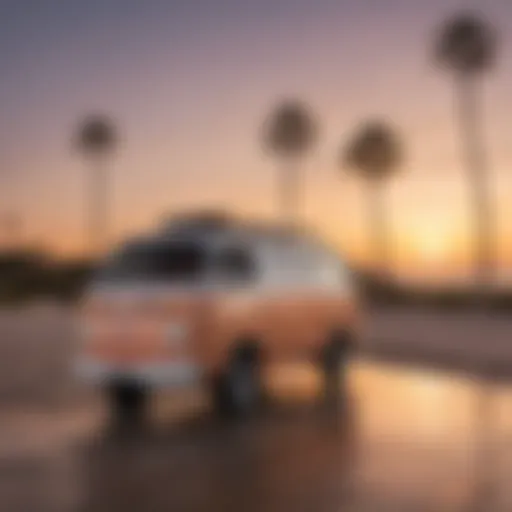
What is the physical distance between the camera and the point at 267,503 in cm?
966

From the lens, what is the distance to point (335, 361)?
63.3ft

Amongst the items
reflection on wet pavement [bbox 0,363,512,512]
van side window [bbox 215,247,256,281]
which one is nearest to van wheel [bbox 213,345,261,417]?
reflection on wet pavement [bbox 0,363,512,512]

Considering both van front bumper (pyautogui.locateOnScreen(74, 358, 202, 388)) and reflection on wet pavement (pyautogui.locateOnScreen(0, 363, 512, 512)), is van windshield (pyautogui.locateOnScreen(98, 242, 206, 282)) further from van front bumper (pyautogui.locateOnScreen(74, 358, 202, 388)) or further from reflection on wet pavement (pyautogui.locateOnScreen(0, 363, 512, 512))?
reflection on wet pavement (pyautogui.locateOnScreen(0, 363, 512, 512))

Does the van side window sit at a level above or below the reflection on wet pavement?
above

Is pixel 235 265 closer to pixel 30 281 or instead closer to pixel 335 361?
pixel 335 361

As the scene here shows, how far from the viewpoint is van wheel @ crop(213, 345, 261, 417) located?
52.3 feet

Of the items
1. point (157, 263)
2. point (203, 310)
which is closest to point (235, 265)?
point (157, 263)

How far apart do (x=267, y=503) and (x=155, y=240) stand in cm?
722

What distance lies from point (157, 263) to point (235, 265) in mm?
1020

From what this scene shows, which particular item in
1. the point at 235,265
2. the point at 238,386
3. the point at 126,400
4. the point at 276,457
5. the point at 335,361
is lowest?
the point at 276,457

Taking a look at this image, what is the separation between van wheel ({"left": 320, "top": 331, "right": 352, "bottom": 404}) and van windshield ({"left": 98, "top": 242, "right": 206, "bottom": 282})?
3.62 meters

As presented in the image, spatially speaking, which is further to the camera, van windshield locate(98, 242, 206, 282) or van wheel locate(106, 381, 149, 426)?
van wheel locate(106, 381, 149, 426)

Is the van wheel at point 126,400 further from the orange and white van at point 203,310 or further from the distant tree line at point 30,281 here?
the distant tree line at point 30,281

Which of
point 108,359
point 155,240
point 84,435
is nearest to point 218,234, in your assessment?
point 155,240
